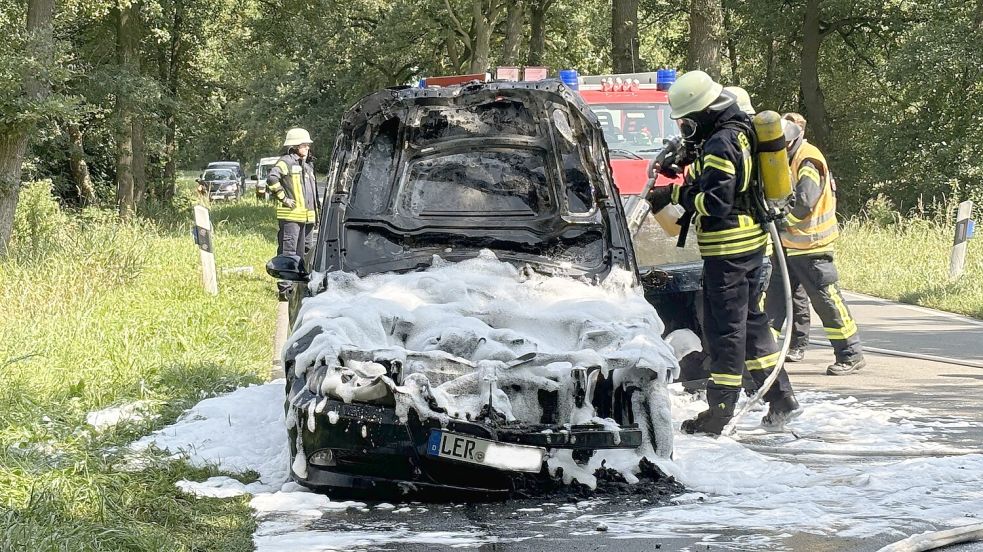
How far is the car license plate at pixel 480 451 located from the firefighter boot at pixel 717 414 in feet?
6.92

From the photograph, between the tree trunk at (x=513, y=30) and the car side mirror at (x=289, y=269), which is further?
the tree trunk at (x=513, y=30)

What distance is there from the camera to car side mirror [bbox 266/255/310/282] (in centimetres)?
660

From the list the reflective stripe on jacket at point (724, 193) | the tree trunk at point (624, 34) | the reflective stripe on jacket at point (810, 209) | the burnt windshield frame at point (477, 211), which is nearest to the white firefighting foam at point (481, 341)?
the burnt windshield frame at point (477, 211)

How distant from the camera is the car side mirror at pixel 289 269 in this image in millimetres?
6598

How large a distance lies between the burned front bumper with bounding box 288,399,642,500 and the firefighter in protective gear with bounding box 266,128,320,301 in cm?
846

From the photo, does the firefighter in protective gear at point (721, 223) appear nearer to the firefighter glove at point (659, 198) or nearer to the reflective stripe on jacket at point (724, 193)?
the reflective stripe on jacket at point (724, 193)

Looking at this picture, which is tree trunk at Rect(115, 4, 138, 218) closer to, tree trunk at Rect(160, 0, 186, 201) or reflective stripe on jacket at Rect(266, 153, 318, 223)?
tree trunk at Rect(160, 0, 186, 201)

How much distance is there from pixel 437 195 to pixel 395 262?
0.53 meters

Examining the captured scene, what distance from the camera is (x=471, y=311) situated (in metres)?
5.91

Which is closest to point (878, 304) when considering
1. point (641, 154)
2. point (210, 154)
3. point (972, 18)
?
point (641, 154)

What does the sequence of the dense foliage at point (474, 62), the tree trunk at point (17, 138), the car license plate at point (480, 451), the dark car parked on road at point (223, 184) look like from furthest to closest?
the dark car parked on road at point (223, 184) < the dense foliage at point (474, 62) < the tree trunk at point (17, 138) < the car license plate at point (480, 451)

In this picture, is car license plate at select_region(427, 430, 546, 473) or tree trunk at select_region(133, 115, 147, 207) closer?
car license plate at select_region(427, 430, 546, 473)

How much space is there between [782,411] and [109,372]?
14.9ft

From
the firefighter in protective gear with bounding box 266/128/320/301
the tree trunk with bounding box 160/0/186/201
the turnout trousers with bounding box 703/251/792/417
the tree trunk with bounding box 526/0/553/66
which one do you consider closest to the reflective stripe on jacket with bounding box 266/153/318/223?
the firefighter in protective gear with bounding box 266/128/320/301
